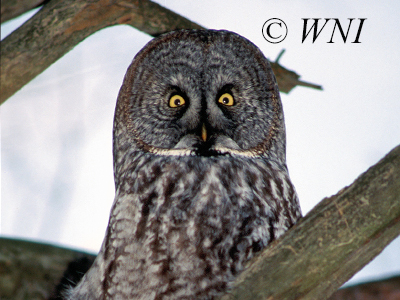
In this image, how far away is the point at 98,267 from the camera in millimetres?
2168

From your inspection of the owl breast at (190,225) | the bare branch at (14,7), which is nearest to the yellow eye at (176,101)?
the owl breast at (190,225)

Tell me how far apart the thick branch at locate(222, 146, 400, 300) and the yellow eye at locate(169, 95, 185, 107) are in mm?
1011

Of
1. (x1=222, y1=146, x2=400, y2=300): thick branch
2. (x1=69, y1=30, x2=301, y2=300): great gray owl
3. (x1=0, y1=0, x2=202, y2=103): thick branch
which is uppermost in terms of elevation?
(x1=0, y1=0, x2=202, y2=103): thick branch

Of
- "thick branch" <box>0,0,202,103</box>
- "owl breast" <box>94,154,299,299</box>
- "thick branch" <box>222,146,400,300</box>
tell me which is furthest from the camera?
"thick branch" <box>0,0,202,103</box>

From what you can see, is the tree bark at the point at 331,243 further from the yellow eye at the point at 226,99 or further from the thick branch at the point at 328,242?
the yellow eye at the point at 226,99

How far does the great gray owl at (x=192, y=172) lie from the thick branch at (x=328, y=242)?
0.40 meters

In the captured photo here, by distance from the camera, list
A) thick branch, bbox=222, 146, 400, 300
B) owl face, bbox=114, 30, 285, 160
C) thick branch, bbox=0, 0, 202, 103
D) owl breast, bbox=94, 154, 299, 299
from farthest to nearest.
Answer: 1. thick branch, bbox=0, 0, 202, 103
2. owl face, bbox=114, 30, 285, 160
3. owl breast, bbox=94, 154, 299, 299
4. thick branch, bbox=222, 146, 400, 300

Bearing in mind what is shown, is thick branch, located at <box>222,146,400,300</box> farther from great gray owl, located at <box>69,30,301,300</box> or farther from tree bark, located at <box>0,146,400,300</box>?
great gray owl, located at <box>69,30,301,300</box>

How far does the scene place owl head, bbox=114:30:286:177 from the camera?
90.3 inches

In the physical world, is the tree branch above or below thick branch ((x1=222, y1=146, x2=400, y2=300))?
above

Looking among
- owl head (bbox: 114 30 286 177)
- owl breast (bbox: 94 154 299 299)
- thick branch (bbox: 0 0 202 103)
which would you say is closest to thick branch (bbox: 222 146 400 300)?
owl breast (bbox: 94 154 299 299)

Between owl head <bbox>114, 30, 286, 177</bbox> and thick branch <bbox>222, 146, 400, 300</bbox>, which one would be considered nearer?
thick branch <bbox>222, 146, 400, 300</bbox>

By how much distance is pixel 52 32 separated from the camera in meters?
2.47

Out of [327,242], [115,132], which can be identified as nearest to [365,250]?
[327,242]
